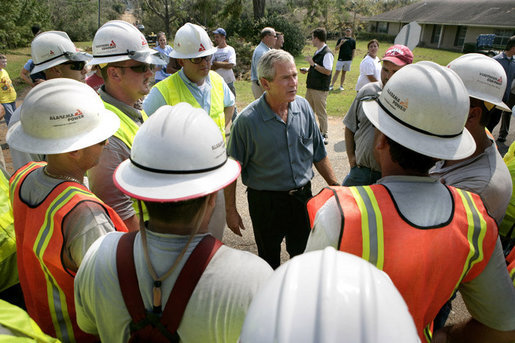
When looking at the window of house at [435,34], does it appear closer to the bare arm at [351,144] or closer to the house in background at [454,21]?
the house in background at [454,21]

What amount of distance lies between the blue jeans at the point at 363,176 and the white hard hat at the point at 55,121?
2403 mm

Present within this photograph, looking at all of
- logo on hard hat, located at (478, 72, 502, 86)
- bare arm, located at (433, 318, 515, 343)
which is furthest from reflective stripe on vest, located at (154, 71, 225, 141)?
bare arm, located at (433, 318, 515, 343)

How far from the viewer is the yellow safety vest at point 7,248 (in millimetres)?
1866

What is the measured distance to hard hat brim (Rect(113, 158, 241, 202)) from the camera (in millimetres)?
1269

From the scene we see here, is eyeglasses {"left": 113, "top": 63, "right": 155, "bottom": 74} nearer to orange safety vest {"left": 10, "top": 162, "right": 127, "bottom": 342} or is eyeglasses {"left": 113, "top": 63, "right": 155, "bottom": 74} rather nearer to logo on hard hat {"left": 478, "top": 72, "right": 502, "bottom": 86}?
orange safety vest {"left": 10, "top": 162, "right": 127, "bottom": 342}

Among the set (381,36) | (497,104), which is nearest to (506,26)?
(381,36)

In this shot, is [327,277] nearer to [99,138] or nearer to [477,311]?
[477,311]

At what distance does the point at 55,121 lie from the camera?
5.63 ft

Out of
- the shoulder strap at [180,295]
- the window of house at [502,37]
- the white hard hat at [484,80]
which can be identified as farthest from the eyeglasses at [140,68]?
the window of house at [502,37]

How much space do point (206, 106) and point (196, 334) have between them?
9.46 ft

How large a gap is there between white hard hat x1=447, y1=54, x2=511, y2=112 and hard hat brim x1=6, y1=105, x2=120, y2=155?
2314 millimetres

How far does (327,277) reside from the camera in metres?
0.70

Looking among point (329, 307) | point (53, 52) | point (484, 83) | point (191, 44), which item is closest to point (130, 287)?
point (329, 307)

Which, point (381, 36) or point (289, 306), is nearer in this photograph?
point (289, 306)
